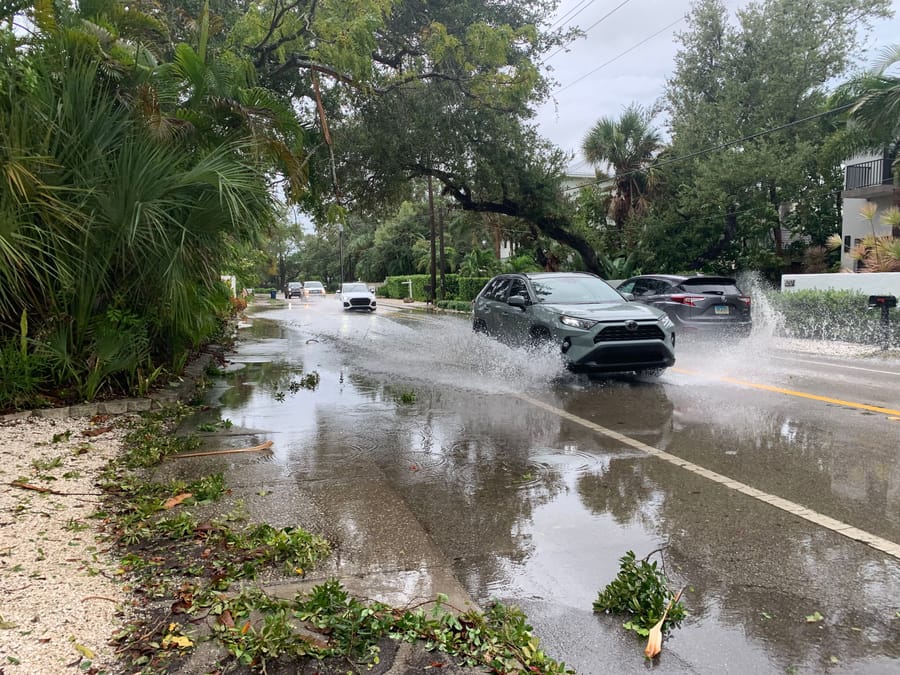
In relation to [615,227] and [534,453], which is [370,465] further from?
[615,227]

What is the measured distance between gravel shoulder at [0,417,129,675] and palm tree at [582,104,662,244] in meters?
27.5

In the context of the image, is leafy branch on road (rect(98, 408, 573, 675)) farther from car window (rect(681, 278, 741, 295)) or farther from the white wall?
the white wall

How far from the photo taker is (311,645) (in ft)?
9.72

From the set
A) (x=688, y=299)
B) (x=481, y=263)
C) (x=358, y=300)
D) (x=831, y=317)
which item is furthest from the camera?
(x=481, y=263)

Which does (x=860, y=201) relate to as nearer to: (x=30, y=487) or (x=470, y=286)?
(x=470, y=286)

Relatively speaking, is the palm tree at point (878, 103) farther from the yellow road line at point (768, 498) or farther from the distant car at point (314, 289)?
the distant car at point (314, 289)

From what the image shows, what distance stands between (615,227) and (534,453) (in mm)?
27892

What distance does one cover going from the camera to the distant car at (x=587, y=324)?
31.5 feet

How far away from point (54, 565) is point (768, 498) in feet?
14.6

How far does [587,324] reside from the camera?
9.66 meters

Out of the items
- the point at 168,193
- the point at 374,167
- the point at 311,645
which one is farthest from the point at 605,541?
the point at 374,167

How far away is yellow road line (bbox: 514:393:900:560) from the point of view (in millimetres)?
4227

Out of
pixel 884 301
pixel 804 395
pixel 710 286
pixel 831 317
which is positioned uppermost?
pixel 710 286

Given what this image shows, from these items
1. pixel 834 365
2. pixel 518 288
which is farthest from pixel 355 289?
pixel 834 365
